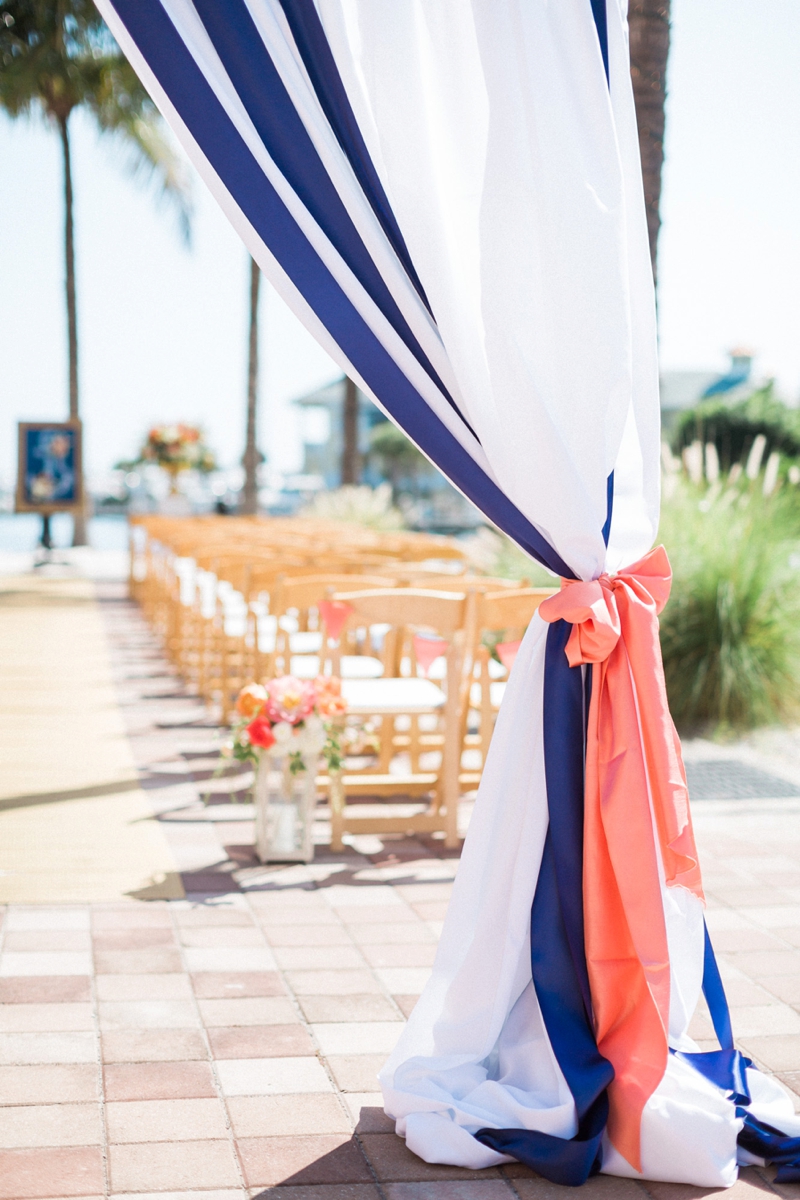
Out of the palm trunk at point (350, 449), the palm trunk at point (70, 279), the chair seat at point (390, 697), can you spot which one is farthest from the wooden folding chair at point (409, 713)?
the palm trunk at point (70, 279)

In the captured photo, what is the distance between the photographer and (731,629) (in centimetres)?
666

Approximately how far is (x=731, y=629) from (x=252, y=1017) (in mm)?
4439

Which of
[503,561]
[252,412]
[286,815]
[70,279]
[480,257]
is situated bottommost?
[286,815]

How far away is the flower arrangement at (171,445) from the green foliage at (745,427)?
1251cm

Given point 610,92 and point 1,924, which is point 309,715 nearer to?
point 1,924

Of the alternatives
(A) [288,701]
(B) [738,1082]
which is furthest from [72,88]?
(B) [738,1082]

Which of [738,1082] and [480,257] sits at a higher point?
[480,257]

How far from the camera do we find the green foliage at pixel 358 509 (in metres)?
15.0

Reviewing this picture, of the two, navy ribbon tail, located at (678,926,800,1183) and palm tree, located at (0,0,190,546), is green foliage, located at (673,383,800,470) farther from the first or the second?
navy ribbon tail, located at (678,926,800,1183)

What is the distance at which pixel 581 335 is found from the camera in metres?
2.54

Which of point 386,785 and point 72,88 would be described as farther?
point 72,88

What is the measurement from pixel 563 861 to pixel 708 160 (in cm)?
531

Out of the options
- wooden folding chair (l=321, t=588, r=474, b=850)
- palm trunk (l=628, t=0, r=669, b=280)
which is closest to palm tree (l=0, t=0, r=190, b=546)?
palm trunk (l=628, t=0, r=669, b=280)

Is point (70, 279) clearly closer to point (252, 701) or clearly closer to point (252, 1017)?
point (252, 701)
